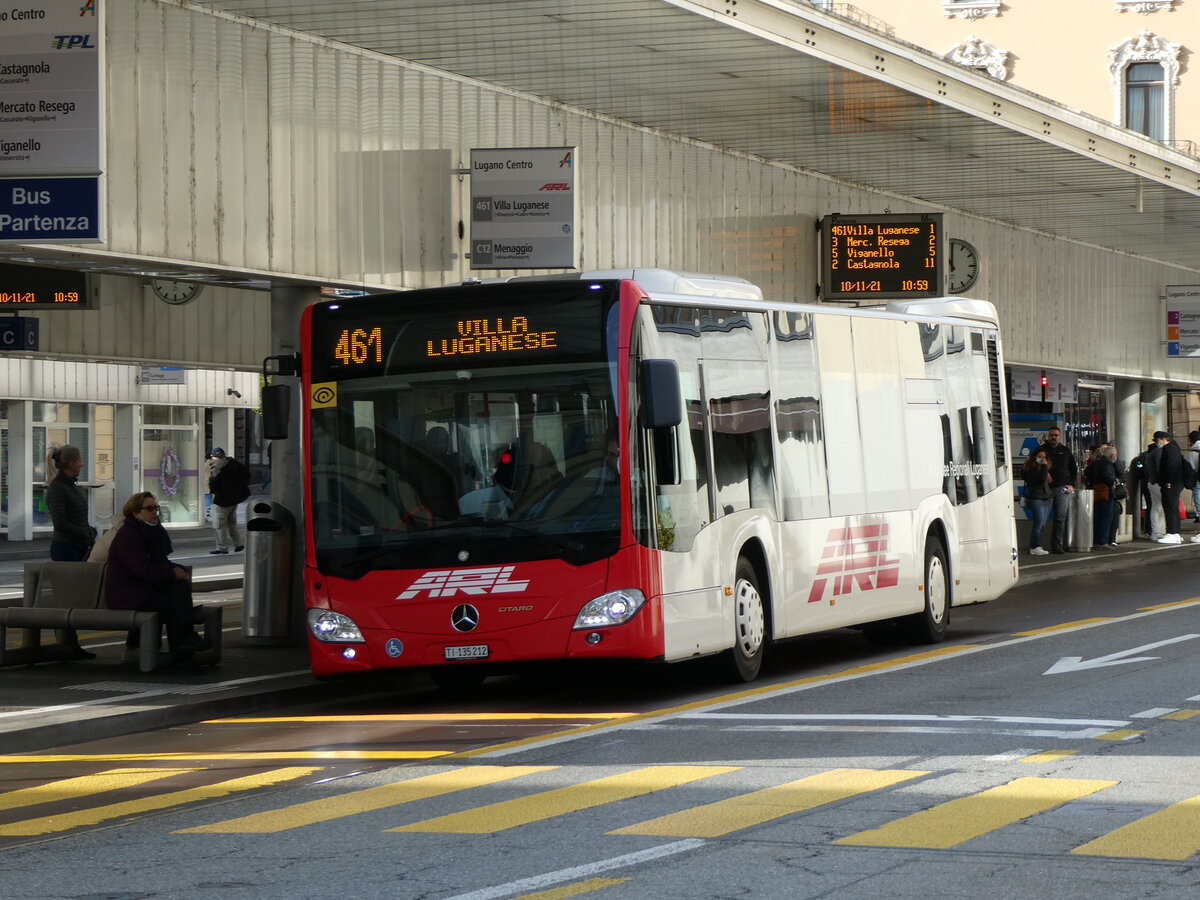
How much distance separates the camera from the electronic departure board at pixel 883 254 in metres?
25.5

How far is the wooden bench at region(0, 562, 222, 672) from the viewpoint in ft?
47.8

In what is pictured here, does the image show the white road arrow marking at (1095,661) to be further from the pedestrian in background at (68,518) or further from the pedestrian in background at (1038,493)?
the pedestrian in background at (1038,493)

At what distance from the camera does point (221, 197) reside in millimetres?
15438

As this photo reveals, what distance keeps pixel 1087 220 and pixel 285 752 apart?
76.4 ft

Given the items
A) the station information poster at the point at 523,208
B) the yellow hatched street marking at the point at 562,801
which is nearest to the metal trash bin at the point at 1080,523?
the station information poster at the point at 523,208

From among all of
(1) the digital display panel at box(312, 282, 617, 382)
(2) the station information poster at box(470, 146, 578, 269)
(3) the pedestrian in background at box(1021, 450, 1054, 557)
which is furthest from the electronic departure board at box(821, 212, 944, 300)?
(1) the digital display panel at box(312, 282, 617, 382)

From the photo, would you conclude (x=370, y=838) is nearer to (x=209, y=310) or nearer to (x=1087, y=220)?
(x=209, y=310)

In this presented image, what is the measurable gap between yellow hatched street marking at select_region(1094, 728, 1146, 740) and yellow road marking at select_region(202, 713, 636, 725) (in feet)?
9.64

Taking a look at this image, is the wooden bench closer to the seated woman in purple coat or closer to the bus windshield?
the seated woman in purple coat

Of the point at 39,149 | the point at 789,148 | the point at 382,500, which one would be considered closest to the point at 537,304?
the point at 382,500

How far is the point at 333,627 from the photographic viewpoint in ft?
42.1

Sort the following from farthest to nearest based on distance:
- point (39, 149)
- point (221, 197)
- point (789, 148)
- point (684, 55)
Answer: point (789, 148)
point (684, 55)
point (221, 197)
point (39, 149)

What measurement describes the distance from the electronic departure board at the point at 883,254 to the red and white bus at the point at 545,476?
11.5 m

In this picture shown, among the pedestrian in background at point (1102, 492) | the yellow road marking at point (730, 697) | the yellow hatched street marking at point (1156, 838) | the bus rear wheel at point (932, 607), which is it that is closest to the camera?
the yellow hatched street marking at point (1156, 838)
